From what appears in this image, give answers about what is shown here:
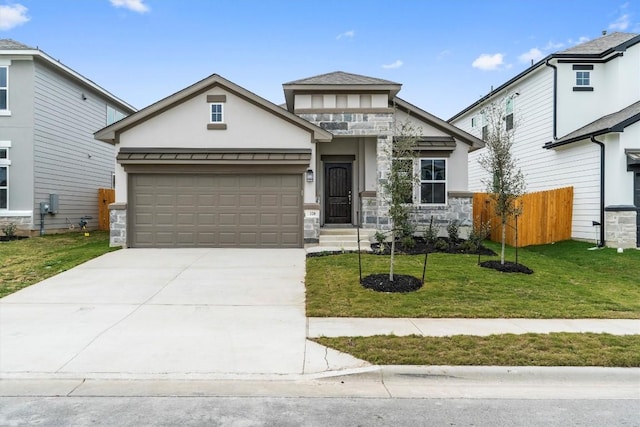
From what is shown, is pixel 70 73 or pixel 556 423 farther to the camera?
pixel 70 73

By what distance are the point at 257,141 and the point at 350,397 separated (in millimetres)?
10981

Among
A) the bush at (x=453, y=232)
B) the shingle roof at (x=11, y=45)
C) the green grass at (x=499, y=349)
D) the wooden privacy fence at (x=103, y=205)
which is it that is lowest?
the green grass at (x=499, y=349)

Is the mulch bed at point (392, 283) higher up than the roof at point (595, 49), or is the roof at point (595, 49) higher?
the roof at point (595, 49)

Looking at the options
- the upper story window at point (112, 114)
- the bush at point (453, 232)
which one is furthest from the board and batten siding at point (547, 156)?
the upper story window at point (112, 114)

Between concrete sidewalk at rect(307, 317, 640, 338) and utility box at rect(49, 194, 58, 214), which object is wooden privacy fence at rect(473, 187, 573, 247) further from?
utility box at rect(49, 194, 58, 214)

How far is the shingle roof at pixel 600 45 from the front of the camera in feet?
58.1

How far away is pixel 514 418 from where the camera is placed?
3906 mm

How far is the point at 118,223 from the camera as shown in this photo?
13930 mm

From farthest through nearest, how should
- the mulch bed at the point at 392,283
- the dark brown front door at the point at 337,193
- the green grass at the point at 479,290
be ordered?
the dark brown front door at the point at 337,193 → the mulch bed at the point at 392,283 → the green grass at the point at 479,290

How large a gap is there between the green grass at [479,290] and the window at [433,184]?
3966mm

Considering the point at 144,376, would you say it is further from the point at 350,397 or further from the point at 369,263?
the point at 369,263

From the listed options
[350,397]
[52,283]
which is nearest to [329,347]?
[350,397]

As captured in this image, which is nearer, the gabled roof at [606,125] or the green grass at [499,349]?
the green grass at [499,349]

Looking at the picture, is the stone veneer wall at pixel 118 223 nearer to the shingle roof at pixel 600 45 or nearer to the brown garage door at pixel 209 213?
the brown garage door at pixel 209 213
